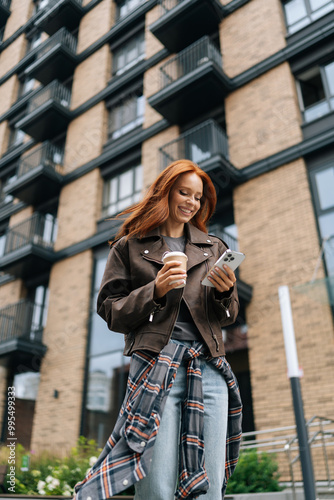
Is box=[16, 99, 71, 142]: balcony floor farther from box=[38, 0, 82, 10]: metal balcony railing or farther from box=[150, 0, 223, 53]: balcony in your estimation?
box=[38, 0, 82, 10]: metal balcony railing

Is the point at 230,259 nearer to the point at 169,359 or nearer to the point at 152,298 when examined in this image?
the point at 152,298

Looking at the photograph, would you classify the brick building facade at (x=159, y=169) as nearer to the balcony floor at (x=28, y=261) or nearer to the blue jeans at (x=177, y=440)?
the balcony floor at (x=28, y=261)

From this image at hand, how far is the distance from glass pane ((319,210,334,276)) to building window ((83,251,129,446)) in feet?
18.0

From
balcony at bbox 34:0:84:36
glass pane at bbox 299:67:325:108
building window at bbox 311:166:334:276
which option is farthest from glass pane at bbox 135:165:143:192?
balcony at bbox 34:0:84:36

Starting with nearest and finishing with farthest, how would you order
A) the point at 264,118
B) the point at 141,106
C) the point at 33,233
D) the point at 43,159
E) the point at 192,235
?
the point at 192,235 < the point at 264,118 < the point at 141,106 < the point at 33,233 < the point at 43,159

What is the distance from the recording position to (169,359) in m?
1.63

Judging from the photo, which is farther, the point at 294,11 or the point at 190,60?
the point at 190,60

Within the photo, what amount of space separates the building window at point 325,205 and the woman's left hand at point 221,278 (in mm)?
6837

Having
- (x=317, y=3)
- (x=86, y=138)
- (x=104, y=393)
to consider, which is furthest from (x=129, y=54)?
(x=104, y=393)

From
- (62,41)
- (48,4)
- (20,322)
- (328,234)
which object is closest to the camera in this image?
(328,234)

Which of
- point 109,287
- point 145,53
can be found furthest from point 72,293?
point 109,287

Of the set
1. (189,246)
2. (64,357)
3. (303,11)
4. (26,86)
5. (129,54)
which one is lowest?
(189,246)

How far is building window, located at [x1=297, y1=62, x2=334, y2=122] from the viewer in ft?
31.8

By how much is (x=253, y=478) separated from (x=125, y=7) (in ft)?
53.5
